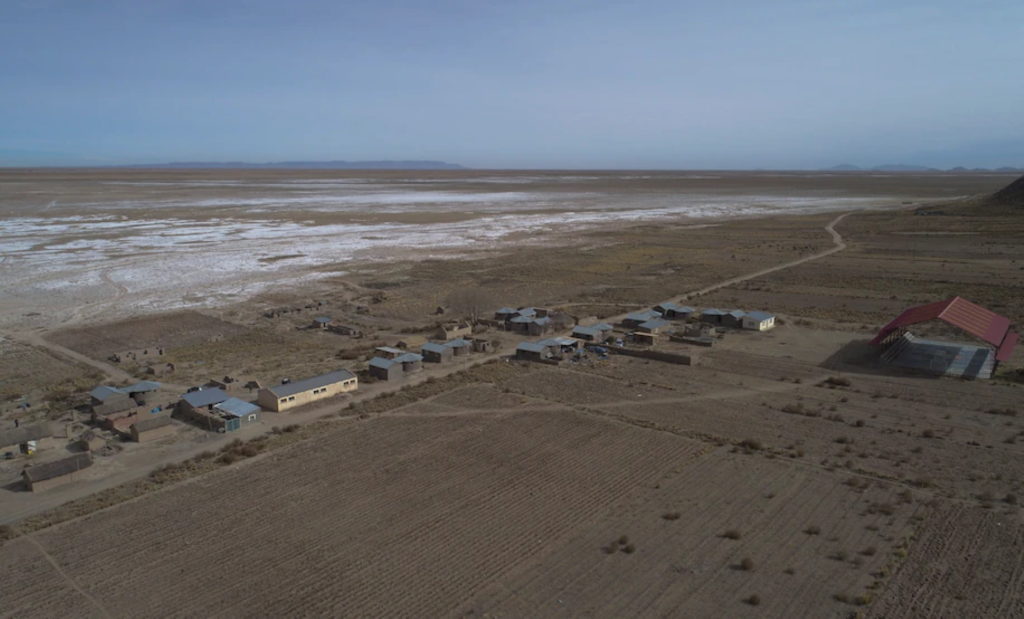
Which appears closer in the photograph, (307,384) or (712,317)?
(307,384)

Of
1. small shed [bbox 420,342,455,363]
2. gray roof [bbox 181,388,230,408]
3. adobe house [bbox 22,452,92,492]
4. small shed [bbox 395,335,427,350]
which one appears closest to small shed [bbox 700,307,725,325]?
small shed [bbox 420,342,455,363]

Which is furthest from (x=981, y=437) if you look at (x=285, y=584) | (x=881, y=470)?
(x=285, y=584)

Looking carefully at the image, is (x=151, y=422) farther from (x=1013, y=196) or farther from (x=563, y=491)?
(x=1013, y=196)

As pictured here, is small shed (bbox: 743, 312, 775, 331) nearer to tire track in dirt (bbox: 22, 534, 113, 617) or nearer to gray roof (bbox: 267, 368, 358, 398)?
gray roof (bbox: 267, 368, 358, 398)

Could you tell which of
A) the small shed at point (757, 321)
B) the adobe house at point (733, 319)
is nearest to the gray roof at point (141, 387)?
the adobe house at point (733, 319)

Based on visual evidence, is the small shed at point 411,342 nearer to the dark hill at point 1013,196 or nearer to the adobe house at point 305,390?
the adobe house at point 305,390

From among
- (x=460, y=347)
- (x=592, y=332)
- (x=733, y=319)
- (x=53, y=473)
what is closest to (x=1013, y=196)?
(x=733, y=319)

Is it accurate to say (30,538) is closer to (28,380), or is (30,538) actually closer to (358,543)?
(358,543)
